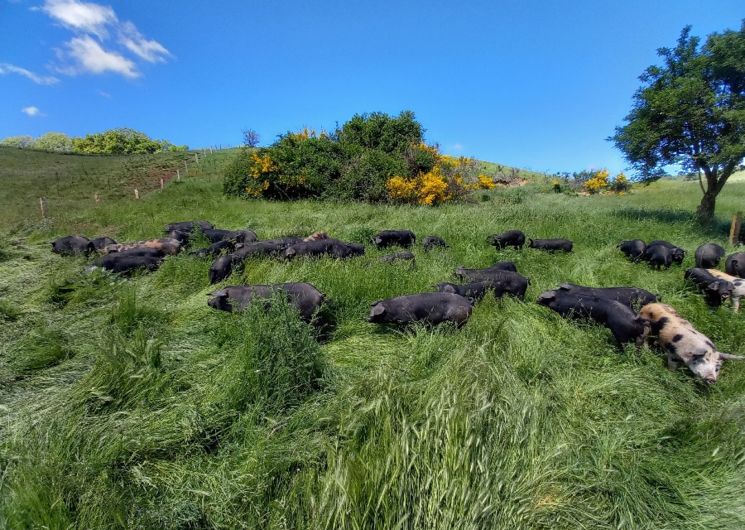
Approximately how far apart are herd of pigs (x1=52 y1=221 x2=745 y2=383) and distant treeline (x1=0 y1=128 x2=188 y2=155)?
64717 mm

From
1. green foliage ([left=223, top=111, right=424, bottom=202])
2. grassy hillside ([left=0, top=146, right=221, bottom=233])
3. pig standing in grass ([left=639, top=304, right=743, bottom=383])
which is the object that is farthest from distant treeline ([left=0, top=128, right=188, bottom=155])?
pig standing in grass ([left=639, top=304, right=743, bottom=383])

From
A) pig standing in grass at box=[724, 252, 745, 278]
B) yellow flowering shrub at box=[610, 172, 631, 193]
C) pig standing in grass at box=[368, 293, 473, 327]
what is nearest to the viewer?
pig standing in grass at box=[368, 293, 473, 327]

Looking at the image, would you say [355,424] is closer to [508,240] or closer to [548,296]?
[548,296]

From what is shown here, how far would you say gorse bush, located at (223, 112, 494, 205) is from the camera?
18531 millimetres

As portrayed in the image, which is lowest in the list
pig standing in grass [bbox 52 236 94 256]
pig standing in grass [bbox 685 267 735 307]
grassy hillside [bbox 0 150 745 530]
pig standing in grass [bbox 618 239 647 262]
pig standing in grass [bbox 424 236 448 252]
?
grassy hillside [bbox 0 150 745 530]

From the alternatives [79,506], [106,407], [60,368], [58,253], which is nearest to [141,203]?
[58,253]

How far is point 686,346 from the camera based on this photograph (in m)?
3.93

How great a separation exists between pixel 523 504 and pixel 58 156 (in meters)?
48.0

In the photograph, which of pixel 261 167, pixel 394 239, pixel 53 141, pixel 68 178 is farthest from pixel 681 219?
pixel 53 141

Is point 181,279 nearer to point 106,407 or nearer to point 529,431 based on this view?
point 106,407

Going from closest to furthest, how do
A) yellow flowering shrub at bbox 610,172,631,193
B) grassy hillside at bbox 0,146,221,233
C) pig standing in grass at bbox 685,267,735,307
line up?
pig standing in grass at bbox 685,267,735,307
grassy hillside at bbox 0,146,221,233
yellow flowering shrub at bbox 610,172,631,193

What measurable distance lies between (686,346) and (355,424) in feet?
12.0

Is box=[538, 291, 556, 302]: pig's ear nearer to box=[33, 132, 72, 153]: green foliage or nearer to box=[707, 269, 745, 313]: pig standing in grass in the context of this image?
box=[707, 269, 745, 313]: pig standing in grass

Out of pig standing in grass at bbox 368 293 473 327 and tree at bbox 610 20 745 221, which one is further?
tree at bbox 610 20 745 221
